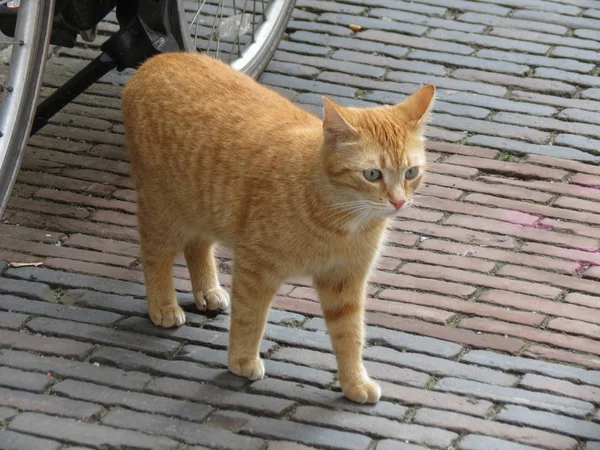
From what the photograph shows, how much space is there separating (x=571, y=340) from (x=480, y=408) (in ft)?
2.18

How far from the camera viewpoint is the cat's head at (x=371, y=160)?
388 cm

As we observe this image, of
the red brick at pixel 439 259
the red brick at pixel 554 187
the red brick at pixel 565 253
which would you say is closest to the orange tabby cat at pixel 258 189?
the red brick at pixel 439 259

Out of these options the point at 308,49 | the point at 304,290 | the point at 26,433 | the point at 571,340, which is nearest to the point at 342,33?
the point at 308,49

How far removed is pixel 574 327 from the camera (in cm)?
469

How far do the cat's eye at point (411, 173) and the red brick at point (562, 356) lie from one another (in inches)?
40.7

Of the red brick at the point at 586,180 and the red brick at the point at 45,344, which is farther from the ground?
the red brick at the point at 586,180

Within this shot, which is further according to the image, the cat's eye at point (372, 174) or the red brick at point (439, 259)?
the red brick at point (439, 259)

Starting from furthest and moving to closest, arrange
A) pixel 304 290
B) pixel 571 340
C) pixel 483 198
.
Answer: pixel 483 198 < pixel 304 290 < pixel 571 340

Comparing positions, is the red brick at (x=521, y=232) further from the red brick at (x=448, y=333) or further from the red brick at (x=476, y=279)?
the red brick at (x=448, y=333)

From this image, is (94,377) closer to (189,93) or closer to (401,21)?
(189,93)

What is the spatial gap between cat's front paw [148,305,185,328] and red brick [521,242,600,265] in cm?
170

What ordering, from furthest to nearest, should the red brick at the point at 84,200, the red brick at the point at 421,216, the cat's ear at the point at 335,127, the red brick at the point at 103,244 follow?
1. the red brick at the point at 84,200
2. the red brick at the point at 421,216
3. the red brick at the point at 103,244
4. the cat's ear at the point at 335,127

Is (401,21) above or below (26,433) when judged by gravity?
above

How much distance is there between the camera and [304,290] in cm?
505
